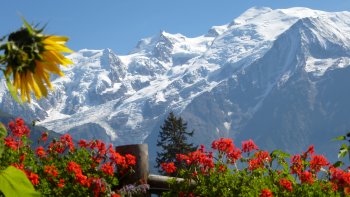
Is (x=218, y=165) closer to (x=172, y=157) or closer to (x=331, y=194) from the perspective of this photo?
(x=331, y=194)

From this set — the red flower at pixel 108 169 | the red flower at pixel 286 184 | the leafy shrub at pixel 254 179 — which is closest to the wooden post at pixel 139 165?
the red flower at pixel 108 169

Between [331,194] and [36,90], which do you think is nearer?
[36,90]

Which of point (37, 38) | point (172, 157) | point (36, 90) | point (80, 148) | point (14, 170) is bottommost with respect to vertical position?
point (14, 170)

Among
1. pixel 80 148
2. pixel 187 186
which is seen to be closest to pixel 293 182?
pixel 187 186

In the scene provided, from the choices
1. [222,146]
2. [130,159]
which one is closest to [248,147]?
[222,146]

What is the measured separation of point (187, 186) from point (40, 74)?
4988 mm

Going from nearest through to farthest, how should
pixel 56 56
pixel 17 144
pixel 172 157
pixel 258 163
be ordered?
1. pixel 56 56
2. pixel 258 163
3. pixel 17 144
4. pixel 172 157

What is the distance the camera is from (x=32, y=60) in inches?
54.2

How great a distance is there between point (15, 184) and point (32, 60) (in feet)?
1.64

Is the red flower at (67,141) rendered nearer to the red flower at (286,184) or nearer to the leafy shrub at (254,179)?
the leafy shrub at (254,179)

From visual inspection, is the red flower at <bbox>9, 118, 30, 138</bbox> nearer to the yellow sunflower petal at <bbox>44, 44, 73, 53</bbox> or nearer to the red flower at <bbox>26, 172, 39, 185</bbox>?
the red flower at <bbox>26, 172, 39, 185</bbox>

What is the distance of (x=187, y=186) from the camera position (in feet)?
20.6

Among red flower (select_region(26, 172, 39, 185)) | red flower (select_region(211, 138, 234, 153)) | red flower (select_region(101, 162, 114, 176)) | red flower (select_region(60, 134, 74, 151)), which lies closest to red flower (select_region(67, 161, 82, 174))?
red flower (select_region(101, 162, 114, 176))

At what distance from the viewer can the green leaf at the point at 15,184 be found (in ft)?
5.52
